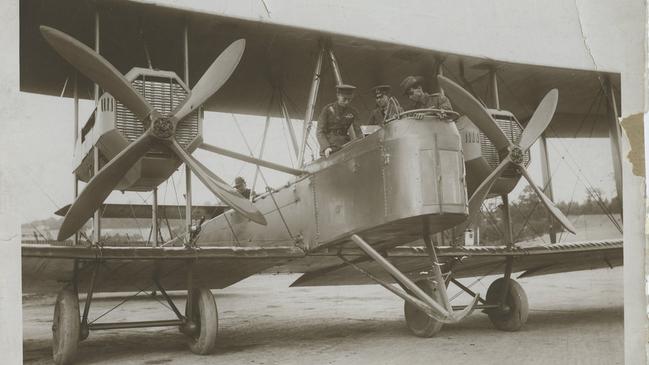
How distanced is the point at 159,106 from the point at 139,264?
1843mm

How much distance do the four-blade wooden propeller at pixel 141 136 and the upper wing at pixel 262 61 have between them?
120 cm

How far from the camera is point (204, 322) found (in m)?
6.27

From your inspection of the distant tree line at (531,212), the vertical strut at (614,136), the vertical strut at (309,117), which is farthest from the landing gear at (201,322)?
the vertical strut at (614,136)

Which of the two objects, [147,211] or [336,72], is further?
[147,211]

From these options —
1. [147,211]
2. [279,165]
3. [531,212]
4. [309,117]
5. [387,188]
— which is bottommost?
[531,212]

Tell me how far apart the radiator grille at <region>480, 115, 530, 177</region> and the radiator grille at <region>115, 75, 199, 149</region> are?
398cm

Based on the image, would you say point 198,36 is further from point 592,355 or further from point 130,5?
point 592,355

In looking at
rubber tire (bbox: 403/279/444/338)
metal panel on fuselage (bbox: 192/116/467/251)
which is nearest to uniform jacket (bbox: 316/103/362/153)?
metal panel on fuselage (bbox: 192/116/467/251)

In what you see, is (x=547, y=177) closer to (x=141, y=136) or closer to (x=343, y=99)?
(x=343, y=99)

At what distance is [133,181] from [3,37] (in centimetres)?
279

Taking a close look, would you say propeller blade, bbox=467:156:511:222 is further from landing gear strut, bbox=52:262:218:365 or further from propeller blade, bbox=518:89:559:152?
landing gear strut, bbox=52:262:218:365

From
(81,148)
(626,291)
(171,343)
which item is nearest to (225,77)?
(81,148)

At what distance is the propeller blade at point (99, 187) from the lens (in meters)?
5.07

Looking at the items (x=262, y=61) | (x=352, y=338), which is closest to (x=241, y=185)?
(x=262, y=61)
